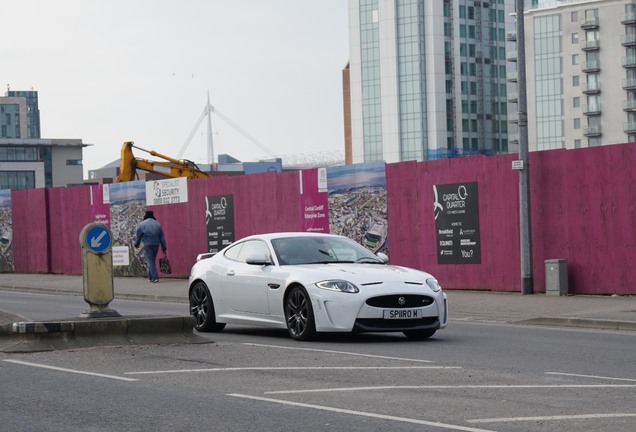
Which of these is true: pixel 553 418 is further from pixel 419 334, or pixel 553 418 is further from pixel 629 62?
pixel 629 62

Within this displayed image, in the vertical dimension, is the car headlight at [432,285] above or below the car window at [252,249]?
below

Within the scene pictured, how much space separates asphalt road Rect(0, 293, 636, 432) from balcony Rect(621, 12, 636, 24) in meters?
120

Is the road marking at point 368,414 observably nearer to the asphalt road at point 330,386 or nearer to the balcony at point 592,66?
the asphalt road at point 330,386

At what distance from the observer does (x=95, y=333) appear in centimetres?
1464

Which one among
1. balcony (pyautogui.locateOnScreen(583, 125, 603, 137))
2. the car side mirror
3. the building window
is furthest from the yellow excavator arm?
the building window

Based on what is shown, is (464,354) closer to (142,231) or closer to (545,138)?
(142,231)

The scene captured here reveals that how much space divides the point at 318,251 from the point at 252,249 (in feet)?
3.34

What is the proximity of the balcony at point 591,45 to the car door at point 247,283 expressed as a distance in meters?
121

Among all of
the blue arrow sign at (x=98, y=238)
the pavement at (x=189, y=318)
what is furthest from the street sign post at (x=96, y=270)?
the pavement at (x=189, y=318)

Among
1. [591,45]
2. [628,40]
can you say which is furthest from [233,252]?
[591,45]

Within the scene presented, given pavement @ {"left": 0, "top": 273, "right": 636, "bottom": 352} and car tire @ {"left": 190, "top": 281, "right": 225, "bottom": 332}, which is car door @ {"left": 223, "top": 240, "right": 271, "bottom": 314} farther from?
pavement @ {"left": 0, "top": 273, "right": 636, "bottom": 352}

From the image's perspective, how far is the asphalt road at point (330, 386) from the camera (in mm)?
8961

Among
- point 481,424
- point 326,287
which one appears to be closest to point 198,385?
point 481,424

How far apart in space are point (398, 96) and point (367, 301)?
132 metres
